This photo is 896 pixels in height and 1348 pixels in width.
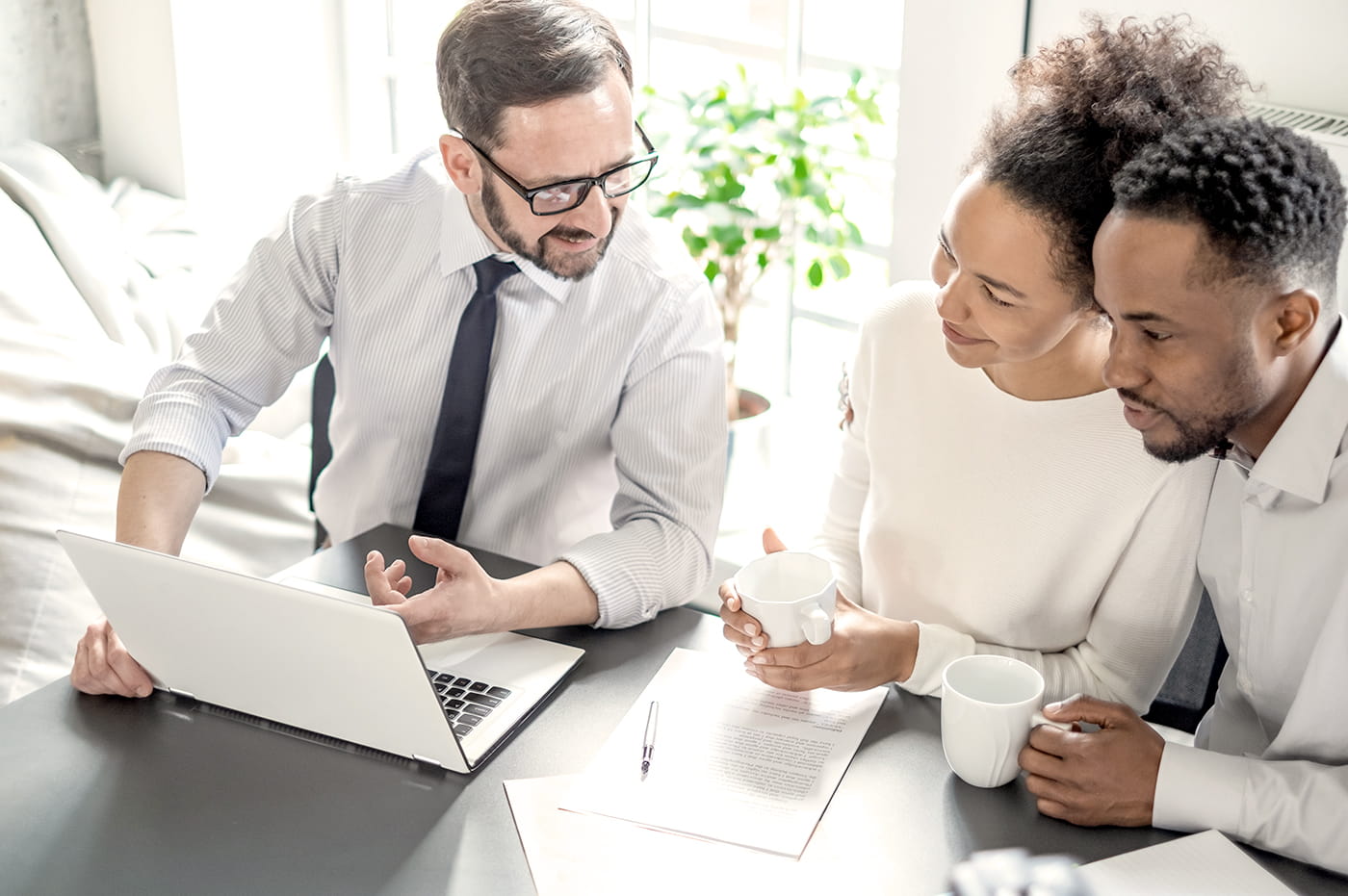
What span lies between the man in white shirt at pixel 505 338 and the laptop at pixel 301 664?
0.80ft

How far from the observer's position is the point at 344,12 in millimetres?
2926

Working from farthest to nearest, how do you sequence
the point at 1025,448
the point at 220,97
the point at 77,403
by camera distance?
the point at 220,97
the point at 77,403
the point at 1025,448

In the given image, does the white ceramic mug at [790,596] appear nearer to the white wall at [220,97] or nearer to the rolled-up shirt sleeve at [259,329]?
the rolled-up shirt sleeve at [259,329]

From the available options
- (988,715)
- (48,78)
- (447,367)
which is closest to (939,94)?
(447,367)

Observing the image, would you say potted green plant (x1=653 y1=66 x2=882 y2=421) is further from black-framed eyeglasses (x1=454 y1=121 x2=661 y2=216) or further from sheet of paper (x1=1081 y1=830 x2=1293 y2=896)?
sheet of paper (x1=1081 y1=830 x2=1293 y2=896)

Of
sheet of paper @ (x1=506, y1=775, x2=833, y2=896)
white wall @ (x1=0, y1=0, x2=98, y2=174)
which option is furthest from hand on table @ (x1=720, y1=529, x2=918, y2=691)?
white wall @ (x1=0, y1=0, x2=98, y2=174)

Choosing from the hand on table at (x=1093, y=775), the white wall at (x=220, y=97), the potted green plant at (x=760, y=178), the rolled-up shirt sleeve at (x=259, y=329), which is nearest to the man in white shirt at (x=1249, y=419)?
the hand on table at (x=1093, y=775)

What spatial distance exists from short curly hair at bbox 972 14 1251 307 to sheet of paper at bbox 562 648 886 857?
48 cm

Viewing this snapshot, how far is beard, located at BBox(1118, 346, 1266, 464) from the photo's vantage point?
1.12m

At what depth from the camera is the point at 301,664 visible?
44.8 inches

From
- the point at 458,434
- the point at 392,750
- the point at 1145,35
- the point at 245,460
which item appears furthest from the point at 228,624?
the point at 245,460

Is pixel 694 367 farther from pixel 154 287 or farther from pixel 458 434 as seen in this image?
pixel 154 287

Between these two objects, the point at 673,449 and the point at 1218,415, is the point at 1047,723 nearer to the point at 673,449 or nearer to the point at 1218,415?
the point at 1218,415

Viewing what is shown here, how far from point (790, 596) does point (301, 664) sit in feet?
1.51
